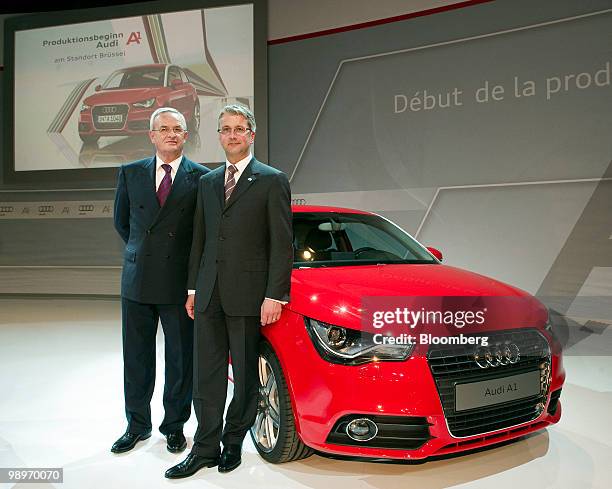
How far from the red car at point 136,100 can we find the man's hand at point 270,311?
17.6 ft

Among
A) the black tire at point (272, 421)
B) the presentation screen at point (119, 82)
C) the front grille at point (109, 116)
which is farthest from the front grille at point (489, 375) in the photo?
the front grille at point (109, 116)

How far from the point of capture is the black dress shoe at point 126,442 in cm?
225

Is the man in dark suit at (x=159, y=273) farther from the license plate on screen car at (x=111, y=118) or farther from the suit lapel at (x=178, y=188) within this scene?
the license plate on screen car at (x=111, y=118)

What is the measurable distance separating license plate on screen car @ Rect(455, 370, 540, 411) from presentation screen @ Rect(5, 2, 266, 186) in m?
5.40

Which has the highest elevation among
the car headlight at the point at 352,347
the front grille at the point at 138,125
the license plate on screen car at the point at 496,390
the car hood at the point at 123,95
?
the car hood at the point at 123,95

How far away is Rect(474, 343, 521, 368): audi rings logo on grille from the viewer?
184 centimetres

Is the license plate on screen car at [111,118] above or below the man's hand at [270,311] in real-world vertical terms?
above

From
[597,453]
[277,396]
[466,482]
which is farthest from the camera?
[597,453]

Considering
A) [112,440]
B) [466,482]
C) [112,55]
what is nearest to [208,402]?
[112,440]

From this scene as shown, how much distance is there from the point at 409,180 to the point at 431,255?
3.32m

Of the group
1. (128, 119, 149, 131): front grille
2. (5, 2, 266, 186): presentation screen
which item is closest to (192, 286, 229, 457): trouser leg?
(5, 2, 266, 186): presentation screen

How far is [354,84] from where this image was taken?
20.6ft

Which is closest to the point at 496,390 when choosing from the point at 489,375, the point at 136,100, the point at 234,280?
the point at 489,375

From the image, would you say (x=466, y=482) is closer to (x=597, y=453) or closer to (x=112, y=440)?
(x=597, y=453)
